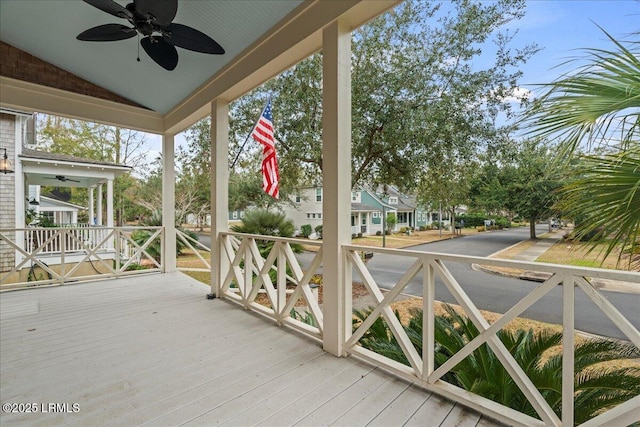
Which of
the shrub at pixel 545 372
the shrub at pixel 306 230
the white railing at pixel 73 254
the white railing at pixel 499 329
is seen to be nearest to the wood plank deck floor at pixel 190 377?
the white railing at pixel 499 329

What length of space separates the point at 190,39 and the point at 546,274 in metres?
3.07

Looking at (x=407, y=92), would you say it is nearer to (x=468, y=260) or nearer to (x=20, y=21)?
(x=468, y=260)

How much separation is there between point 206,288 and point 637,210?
4.51m

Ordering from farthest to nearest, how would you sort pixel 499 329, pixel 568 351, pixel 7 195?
pixel 7 195
pixel 499 329
pixel 568 351

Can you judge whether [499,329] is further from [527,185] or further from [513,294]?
[527,185]

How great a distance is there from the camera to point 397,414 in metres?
1.64

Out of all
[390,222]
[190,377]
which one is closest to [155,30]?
[190,377]

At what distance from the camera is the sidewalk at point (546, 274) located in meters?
1.47

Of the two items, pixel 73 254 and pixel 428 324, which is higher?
pixel 428 324

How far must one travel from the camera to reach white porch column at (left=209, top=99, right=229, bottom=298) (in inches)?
153

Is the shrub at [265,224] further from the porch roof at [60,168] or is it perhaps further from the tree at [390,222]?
the porch roof at [60,168]

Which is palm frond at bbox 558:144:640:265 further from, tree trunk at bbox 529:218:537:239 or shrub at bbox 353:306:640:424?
tree trunk at bbox 529:218:537:239

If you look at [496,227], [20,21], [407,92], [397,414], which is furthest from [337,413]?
[20,21]

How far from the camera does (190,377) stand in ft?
6.73
